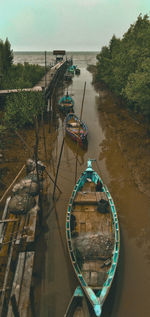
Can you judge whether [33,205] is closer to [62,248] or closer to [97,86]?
[62,248]

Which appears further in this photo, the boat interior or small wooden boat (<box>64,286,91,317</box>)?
the boat interior

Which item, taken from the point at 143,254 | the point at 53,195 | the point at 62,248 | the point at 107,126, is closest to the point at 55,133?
the point at 107,126

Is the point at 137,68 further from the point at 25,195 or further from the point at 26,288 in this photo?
the point at 26,288

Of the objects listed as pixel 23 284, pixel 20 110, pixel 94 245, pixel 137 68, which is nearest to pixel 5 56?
pixel 20 110

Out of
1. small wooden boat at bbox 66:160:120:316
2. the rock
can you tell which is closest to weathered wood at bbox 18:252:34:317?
small wooden boat at bbox 66:160:120:316

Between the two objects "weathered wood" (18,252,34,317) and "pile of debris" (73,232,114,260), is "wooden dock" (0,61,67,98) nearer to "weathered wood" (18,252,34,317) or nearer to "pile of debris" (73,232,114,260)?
"pile of debris" (73,232,114,260)

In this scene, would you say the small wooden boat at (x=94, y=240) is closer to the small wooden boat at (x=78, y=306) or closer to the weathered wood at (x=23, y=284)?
the small wooden boat at (x=78, y=306)

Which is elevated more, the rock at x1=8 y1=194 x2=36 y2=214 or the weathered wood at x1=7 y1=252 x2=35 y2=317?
the rock at x1=8 y1=194 x2=36 y2=214
